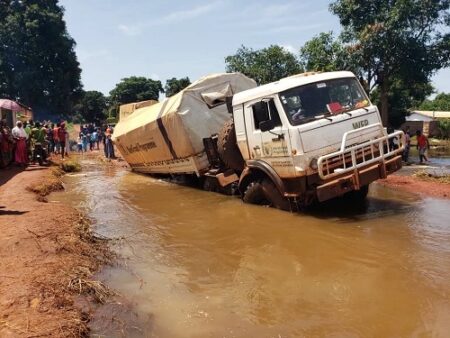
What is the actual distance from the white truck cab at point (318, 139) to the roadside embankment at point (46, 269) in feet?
10.2

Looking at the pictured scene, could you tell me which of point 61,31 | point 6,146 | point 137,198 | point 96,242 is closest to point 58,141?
point 6,146

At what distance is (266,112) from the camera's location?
26.1 ft

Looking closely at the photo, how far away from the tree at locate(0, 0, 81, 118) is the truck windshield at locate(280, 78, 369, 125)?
31464mm

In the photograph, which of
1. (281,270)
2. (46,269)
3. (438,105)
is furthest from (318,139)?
(438,105)

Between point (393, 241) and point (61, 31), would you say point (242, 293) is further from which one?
point (61, 31)

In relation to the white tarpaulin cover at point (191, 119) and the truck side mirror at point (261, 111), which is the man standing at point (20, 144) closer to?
the white tarpaulin cover at point (191, 119)

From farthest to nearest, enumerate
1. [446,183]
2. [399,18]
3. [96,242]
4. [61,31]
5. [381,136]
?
[61,31] → [399,18] → [446,183] → [381,136] → [96,242]

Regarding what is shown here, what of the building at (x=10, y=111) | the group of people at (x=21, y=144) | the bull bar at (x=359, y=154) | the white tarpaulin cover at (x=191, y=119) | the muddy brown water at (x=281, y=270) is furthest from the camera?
the building at (x=10, y=111)

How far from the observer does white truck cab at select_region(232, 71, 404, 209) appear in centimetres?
738

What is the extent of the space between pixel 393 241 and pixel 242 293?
2.63m

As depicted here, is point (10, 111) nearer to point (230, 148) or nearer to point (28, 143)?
point (28, 143)

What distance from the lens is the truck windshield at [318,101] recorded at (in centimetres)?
763

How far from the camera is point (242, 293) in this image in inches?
189

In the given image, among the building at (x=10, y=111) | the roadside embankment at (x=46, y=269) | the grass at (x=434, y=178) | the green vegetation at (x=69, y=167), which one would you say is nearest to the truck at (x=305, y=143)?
the roadside embankment at (x=46, y=269)
